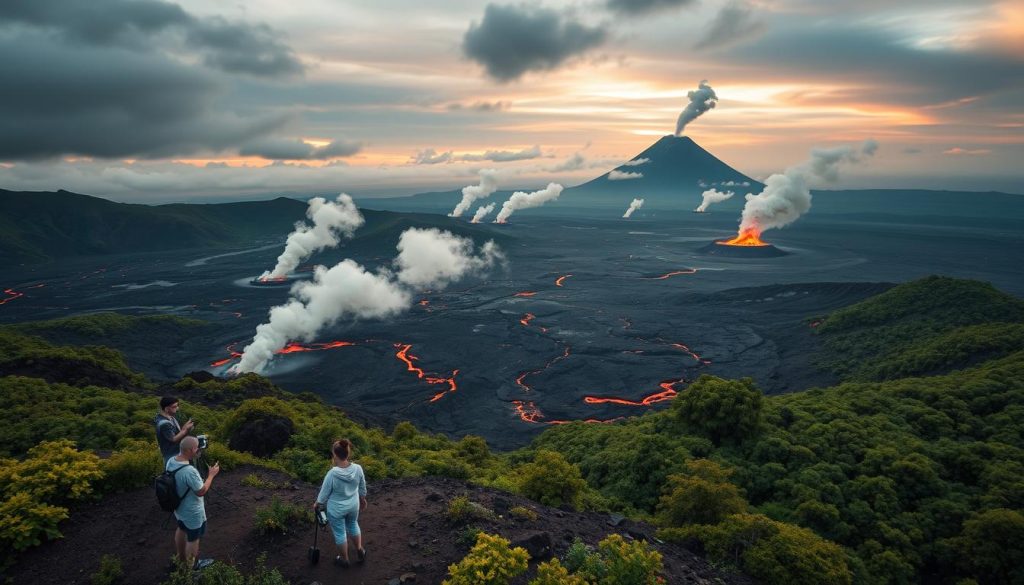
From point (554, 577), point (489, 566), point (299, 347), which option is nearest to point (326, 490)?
point (489, 566)

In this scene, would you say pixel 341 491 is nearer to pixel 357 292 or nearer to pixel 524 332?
pixel 524 332

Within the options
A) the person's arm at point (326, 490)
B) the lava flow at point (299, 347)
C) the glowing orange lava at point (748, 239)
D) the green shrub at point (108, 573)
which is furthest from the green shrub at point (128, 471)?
the glowing orange lava at point (748, 239)

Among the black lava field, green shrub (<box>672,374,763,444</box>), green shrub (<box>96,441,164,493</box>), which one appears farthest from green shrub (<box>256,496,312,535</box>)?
the black lava field

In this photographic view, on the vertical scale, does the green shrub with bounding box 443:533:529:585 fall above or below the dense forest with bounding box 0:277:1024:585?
above

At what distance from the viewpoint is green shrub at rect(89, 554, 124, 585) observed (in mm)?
8297

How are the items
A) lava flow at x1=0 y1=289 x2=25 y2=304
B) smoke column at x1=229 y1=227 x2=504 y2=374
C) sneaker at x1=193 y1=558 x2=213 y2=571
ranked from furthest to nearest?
lava flow at x1=0 y1=289 x2=25 y2=304 → smoke column at x1=229 y1=227 x2=504 y2=374 → sneaker at x1=193 y1=558 x2=213 y2=571

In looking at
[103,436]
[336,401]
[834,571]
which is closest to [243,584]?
[834,571]

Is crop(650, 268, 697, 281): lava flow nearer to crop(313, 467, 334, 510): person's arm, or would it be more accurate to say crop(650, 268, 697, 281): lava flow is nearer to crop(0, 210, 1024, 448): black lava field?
crop(0, 210, 1024, 448): black lava field

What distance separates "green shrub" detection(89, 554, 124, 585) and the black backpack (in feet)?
6.21

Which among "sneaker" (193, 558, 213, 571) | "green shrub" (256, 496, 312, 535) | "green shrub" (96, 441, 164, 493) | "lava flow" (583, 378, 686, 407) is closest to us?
"sneaker" (193, 558, 213, 571)

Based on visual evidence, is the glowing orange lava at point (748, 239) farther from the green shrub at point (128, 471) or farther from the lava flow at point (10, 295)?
the lava flow at point (10, 295)

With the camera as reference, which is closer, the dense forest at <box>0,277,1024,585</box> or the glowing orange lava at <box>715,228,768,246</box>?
the dense forest at <box>0,277,1024,585</box>

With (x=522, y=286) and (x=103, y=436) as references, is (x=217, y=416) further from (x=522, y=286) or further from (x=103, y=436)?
(x=522, y=286)

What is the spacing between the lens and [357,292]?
96000 mm
